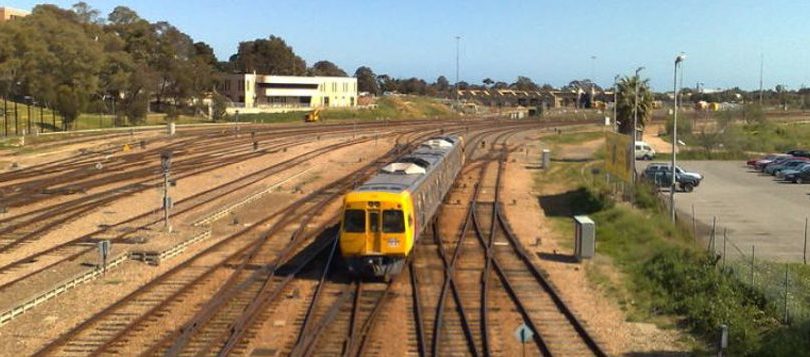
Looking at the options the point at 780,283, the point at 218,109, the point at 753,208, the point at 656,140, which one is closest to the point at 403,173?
the point at 780,283

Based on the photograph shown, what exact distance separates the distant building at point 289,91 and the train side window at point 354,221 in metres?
114

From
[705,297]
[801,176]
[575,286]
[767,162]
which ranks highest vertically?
[767,162]

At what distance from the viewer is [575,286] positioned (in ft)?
69.6

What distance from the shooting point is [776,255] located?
84.2 feet

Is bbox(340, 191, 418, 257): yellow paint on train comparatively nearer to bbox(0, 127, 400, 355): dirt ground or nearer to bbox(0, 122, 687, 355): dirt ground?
bbox(0, 122, 687, 355): dirt ground

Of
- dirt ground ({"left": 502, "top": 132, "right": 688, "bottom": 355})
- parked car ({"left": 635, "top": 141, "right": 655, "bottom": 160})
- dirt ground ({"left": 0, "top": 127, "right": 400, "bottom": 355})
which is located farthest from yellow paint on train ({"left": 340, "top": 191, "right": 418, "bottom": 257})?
parked car ({"left": 635, "top": 141, "right": 655, "bottom": 160})

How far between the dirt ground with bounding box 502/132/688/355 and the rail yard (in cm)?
45

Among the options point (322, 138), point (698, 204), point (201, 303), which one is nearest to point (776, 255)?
point (698, 204)

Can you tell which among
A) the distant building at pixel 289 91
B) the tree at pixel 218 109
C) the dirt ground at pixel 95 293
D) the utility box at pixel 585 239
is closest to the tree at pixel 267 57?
the distant building at pixel 289 91

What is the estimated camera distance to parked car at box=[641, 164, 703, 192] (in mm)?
42562

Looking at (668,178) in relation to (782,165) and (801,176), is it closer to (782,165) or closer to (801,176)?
(801,176)

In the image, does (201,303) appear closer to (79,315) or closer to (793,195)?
(79,315)

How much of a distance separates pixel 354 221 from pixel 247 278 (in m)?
3.03

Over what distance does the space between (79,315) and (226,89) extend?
411 ft
